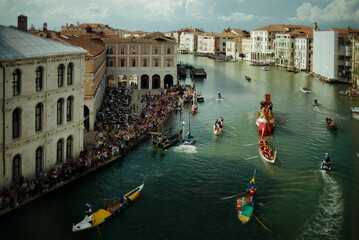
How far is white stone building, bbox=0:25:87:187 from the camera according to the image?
738 inches

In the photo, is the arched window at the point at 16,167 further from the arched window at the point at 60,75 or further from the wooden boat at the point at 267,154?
the wooden boat at the point at 267,154

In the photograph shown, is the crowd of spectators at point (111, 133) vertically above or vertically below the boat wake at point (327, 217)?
above

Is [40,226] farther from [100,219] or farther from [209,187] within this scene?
[209,187]

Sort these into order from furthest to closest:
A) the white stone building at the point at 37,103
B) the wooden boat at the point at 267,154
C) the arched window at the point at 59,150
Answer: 1. the wooden boat at the point at 267,154
2. the arched window at the point at 59,150
3. the white stone building at the point at 37,103

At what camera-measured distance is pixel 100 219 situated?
1850 cm

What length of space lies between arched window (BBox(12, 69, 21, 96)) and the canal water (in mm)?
5216

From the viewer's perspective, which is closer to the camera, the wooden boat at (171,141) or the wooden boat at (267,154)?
the wooden boat at (267,154)

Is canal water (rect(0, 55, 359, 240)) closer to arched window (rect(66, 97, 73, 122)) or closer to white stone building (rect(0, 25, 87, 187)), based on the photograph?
white stone building (rect(0, 25, 87, 187))

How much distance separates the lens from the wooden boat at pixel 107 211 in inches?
704

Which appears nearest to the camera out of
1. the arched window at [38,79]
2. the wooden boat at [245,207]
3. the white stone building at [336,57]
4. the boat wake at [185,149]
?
the wooden boat at [245,207]

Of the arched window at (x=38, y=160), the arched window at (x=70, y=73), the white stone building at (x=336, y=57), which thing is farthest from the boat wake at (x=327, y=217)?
the white stone building at (x=336, y=57)

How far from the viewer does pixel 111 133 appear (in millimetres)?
30047

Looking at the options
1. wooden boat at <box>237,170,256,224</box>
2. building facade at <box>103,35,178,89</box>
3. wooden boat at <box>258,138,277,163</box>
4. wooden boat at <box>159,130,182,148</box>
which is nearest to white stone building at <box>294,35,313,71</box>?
building facade at <box>103,35,178,89</box>

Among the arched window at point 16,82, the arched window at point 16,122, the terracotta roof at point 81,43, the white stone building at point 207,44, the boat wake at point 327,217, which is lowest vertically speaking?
the boat wake at point 327,217
